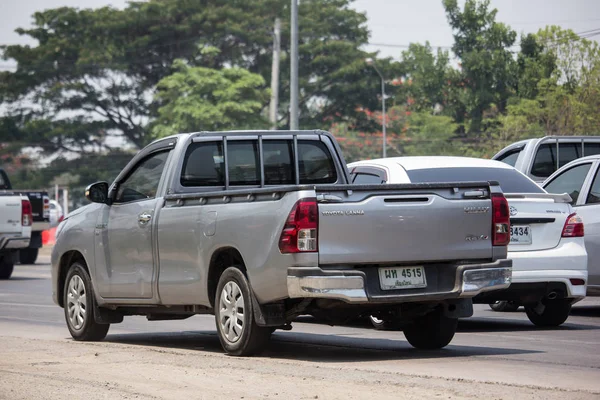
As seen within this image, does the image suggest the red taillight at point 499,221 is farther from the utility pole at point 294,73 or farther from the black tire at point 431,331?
the utility pole at point 294,73

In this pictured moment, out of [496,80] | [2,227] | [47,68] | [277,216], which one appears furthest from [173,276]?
[496,80]

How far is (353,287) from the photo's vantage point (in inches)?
357

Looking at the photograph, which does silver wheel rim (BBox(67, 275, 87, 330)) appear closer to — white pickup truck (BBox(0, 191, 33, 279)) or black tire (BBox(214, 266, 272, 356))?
black tire (BBox(214, 266, 272, 356))

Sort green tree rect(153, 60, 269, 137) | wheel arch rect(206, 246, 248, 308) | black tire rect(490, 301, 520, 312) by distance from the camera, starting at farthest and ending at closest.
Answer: green tree rect(153, 60, 269, 137) → black tire rect(490, 301, 520, 312) → wheel arch rect(206, 246, 248, 308)

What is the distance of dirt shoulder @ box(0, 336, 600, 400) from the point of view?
767 cm

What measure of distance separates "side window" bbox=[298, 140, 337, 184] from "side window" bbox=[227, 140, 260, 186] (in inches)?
16.9

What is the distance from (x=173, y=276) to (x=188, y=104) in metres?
53.7

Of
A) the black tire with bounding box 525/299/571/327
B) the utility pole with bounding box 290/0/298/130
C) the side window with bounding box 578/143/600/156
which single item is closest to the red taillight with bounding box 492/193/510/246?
the black tire with bounding box 525/299/571/327

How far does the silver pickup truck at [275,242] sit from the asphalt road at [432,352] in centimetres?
39

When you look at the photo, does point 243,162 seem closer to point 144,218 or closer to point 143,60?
point 144,218

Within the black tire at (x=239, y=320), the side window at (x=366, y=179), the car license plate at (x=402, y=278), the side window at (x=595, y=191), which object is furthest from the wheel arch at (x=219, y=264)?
the side window at (x=595, y=191)

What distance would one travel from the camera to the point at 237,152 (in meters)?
11.0

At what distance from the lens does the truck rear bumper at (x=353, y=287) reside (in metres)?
8.98

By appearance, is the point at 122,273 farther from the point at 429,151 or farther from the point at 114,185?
the point at 429,151
